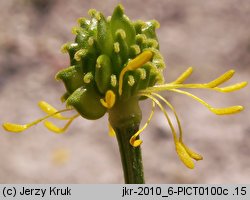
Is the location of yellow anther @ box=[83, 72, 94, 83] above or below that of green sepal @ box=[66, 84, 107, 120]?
above

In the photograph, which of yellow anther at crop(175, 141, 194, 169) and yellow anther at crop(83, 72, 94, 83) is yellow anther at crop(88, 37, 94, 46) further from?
yellow anther at crop(175, 141, 194, 169)

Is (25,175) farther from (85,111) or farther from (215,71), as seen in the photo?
(85,111)

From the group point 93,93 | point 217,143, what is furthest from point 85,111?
point 217,143

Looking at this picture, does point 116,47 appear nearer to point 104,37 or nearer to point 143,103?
point 104,37

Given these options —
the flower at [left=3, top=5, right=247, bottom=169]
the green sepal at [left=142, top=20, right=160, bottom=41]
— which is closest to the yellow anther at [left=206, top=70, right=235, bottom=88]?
the flower at [left=3, top=5, right=247, bottom=169]

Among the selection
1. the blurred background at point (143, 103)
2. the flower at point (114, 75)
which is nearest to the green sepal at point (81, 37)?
the flower at point (114, 75)

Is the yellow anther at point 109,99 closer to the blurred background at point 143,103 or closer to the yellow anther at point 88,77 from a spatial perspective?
the yellow anther at point 88,77
